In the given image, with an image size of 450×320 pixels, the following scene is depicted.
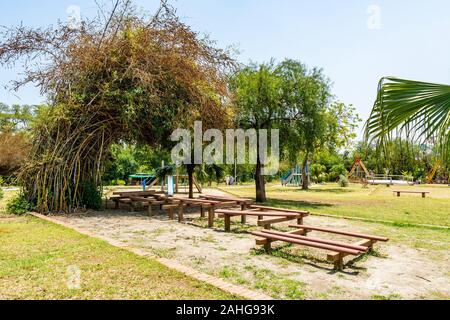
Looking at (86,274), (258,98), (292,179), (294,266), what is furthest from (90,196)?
(292,179)

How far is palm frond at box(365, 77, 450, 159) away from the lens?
2479mm

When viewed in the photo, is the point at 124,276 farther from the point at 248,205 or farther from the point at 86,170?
the point at 86,170

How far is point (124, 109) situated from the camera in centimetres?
1100

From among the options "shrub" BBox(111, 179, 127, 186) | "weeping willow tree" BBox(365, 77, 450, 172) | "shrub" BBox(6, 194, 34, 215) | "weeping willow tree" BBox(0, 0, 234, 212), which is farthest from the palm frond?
"shrub" BBox(111, 179, 127, 186)

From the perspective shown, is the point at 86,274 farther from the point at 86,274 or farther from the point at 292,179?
the point at 292,179

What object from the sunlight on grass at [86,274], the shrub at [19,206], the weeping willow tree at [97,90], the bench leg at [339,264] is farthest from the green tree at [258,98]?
the bench leg at [339,264]

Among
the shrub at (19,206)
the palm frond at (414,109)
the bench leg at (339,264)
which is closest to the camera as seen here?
the palm frond at (414,109)

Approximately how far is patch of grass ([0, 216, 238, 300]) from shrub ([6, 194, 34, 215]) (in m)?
4.35

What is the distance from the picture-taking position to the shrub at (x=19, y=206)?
1065cm

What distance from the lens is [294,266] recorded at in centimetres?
527

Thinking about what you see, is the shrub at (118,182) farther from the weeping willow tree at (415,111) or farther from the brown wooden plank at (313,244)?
the weeping willow tree at (415,111)

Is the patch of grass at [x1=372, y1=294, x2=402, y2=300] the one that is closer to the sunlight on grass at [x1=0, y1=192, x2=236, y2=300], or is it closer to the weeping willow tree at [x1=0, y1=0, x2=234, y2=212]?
the sunlight on grass at [x1=0, y1=192, x2=236, y2=300]
